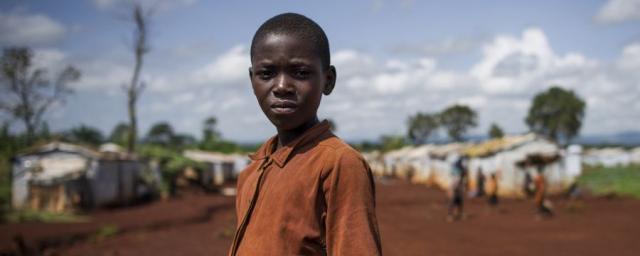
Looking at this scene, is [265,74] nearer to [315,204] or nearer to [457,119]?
[315,204]

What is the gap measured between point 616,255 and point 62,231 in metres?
11.1

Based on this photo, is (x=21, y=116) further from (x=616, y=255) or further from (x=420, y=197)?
(x=616, y=255)

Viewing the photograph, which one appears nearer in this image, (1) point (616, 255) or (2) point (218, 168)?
(1) point (616, 255)

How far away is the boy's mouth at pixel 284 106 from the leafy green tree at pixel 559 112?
6177 cm

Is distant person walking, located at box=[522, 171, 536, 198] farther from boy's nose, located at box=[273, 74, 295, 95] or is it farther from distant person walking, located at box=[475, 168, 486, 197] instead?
boy's nose, located at box=[273, 74, 295, 95]

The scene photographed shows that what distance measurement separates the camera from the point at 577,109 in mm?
60125

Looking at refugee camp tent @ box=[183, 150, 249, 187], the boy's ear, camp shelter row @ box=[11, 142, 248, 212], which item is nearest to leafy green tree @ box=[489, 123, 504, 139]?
refugee camp tent @ box=[183, 150, 249, 187]

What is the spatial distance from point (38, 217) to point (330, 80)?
1620cm

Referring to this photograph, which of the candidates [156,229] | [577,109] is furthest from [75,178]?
[577,109]

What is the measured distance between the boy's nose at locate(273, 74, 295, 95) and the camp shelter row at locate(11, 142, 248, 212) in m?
17.8

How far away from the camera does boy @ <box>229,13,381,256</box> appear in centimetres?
158

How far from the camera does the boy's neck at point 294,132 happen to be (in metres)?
1.81

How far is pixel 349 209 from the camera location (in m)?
1.57

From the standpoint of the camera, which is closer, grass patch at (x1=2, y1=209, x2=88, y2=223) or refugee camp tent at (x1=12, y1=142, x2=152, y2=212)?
grass patch at (x1=2, y1=209, x2=88, y2=223)
